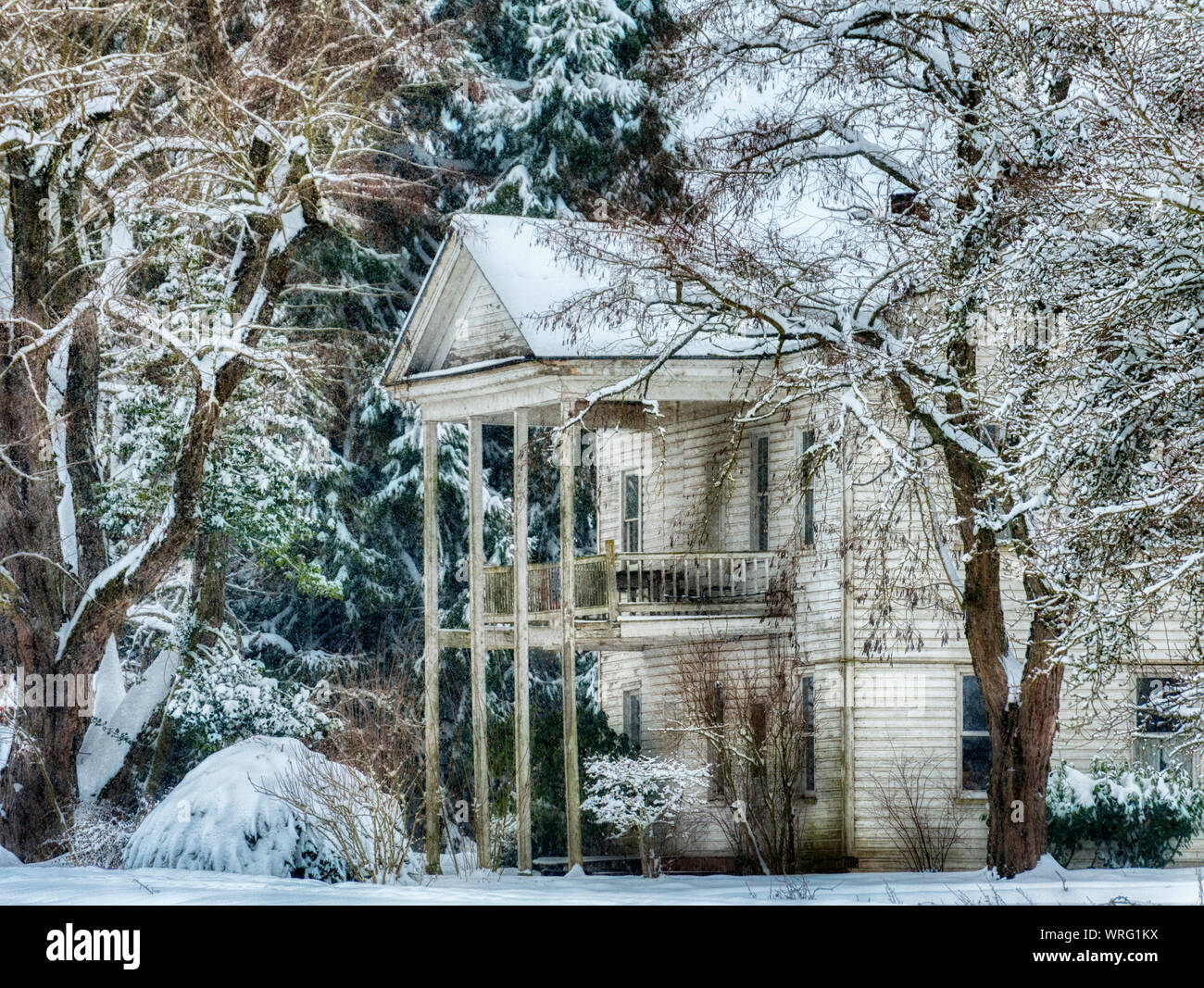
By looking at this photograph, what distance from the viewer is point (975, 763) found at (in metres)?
27.0

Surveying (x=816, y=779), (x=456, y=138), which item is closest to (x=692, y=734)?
(x=816, y=779)

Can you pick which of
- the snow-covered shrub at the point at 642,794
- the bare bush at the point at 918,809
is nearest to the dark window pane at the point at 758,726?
the snow-covered shrub at the point at 642,794

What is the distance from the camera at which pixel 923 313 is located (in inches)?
851

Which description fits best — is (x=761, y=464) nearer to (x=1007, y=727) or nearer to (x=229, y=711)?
(x=1007, y=727)

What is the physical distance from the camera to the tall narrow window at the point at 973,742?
2694cm

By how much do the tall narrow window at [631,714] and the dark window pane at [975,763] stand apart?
6412 mm

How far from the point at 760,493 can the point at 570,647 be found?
4.51 meters

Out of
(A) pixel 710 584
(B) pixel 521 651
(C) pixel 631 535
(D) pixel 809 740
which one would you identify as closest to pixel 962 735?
(D) pixel 809 740

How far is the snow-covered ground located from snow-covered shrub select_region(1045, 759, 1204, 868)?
60 centimetres

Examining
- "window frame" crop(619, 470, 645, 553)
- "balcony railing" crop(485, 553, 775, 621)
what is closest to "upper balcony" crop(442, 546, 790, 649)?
"balcony railing" crop(485, 553, 775, 621)

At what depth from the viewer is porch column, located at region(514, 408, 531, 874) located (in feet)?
84.3

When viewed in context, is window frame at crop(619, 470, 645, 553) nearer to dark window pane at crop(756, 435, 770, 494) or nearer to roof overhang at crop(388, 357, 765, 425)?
dark window pane at crop(756, 435, 770, 494)
